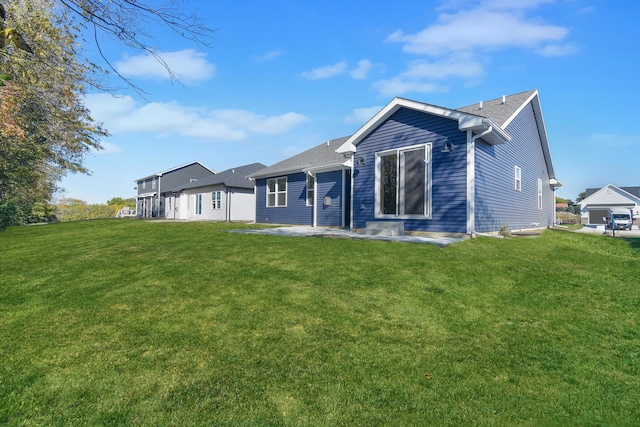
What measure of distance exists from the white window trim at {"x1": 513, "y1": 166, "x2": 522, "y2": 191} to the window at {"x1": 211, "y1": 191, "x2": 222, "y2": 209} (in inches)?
734

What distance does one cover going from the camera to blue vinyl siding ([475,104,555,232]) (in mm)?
9969

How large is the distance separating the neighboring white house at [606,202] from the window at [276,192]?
3464cm

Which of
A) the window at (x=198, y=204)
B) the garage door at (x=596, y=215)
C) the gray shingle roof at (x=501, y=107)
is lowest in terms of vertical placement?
the garage door at (x=596, y=215)

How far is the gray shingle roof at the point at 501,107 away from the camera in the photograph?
1117 cm

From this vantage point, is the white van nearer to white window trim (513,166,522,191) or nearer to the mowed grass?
white window trim (513,166,522,191)

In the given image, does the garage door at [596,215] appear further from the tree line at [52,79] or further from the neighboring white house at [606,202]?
the tree line at [52,79]

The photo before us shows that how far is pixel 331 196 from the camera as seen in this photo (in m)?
14.2

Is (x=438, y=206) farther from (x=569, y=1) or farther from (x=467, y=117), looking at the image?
(x=569, y=1)

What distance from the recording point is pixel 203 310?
383cm

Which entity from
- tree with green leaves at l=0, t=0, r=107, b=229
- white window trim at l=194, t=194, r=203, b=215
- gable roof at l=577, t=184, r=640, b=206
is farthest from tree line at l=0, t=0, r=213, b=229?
gable roof at l=577, t=184, r=640, b=206

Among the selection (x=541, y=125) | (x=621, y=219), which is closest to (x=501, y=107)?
(x=541, y=125)

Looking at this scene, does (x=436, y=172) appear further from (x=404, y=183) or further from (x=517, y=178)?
(x=517, y=178)

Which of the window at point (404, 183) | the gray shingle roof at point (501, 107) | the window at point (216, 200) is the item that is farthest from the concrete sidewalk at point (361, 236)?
the window at point (216, 200)

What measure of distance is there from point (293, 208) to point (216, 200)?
10.2 metres
